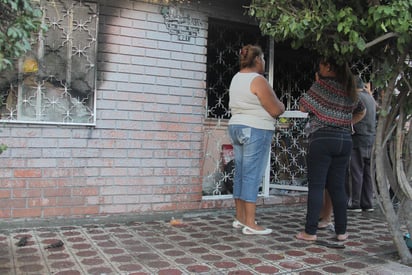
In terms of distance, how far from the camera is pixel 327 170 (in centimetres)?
416

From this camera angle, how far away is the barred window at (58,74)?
13.9 feet

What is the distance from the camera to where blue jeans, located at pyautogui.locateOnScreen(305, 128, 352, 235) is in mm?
4105

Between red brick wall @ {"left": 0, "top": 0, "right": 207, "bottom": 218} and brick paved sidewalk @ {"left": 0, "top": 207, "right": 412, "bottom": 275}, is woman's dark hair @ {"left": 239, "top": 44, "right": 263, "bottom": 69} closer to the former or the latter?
red brick wall @ {"left": 0, "top": 0, "right": 207, "bottom": 218}

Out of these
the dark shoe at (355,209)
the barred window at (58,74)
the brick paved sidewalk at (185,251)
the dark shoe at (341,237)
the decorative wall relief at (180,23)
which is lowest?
the brick paved sidewalk at (185,251)

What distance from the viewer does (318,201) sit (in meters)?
4.14

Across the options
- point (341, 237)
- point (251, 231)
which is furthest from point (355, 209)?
point (251, 231)

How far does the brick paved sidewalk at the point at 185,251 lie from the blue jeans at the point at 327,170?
0.28 metres

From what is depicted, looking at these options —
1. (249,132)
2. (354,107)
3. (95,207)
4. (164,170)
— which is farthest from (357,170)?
(95,207)

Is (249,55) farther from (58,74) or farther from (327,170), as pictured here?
(58,74)

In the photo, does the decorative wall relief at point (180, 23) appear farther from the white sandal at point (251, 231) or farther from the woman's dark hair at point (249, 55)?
the white sandal at point (251, 231)

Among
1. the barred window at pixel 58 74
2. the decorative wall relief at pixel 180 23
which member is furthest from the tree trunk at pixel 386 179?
the barred window at pixel 58 74

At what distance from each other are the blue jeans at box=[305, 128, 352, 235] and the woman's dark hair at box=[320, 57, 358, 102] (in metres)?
0.41

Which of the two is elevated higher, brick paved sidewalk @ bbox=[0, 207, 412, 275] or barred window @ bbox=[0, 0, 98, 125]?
barred window @ bbox=[0, 0, 98, 125]

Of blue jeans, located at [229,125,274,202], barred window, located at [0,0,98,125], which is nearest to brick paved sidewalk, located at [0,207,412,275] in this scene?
blue jeans, located at [229,125,274,202]
